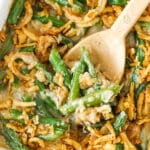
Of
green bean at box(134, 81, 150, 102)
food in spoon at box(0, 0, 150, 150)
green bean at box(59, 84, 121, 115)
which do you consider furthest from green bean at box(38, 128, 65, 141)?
green bean at box(134, 81, 150, 102)

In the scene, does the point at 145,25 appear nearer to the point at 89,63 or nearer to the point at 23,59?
the point at 89,63

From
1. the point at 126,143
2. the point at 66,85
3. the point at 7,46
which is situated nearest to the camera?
the point at 126,143

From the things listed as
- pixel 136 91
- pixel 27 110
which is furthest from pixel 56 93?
pixel 136 91

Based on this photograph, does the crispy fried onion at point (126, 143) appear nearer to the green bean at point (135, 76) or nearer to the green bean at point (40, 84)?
the green bean at point (135, 76)

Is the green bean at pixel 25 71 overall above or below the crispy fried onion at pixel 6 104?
above

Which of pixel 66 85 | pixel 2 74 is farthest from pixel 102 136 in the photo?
pixel 2 74

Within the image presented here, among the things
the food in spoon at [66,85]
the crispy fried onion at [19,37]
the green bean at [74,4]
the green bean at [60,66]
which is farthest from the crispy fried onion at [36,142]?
the green bean at [74,4]

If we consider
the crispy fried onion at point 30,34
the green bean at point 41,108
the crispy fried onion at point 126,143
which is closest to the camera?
the crispy fried onion at point 126,143

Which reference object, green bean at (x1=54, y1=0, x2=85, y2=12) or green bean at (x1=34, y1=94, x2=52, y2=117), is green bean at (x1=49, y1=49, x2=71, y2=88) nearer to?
green bean at (x1=34, y1=94, x2=52, y2=117)
